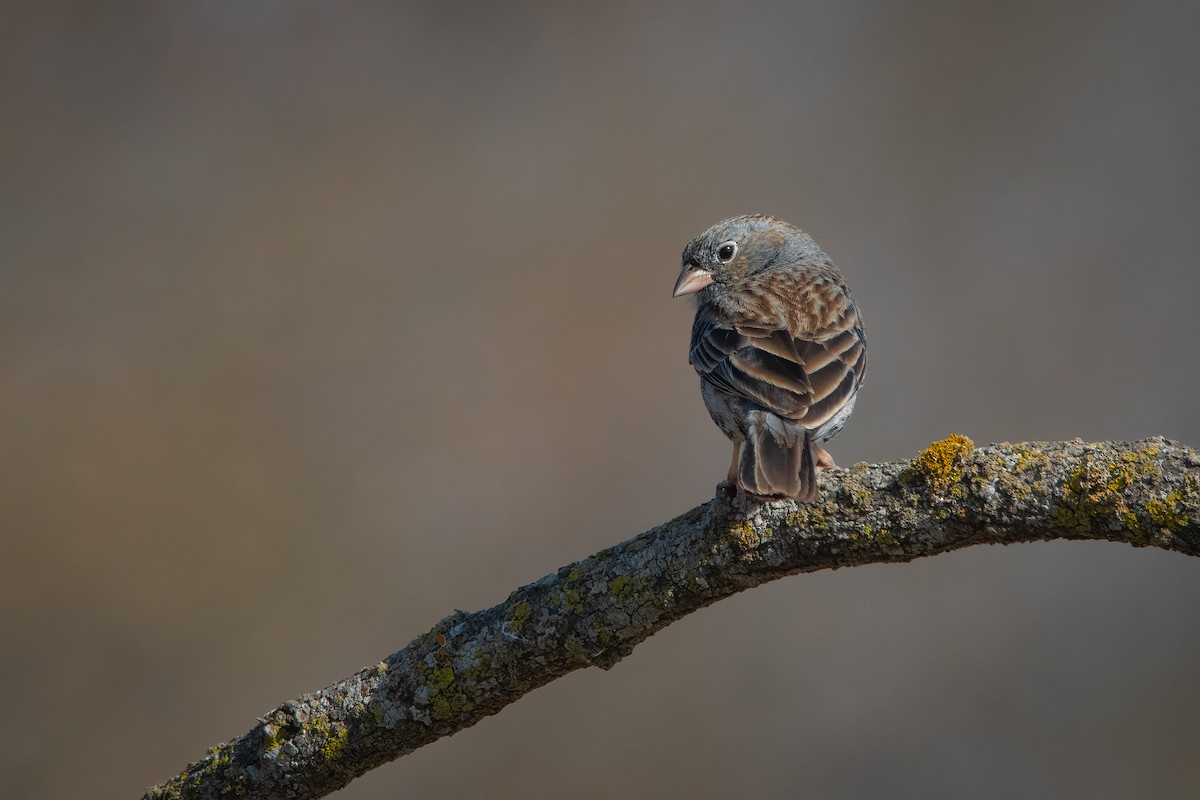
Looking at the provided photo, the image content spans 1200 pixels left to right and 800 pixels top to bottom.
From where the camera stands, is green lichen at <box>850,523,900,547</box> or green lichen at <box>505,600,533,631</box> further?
green lichen at <box>505,600,533,631</box>

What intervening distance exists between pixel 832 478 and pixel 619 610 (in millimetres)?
903

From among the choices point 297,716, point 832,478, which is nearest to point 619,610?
point 832,478

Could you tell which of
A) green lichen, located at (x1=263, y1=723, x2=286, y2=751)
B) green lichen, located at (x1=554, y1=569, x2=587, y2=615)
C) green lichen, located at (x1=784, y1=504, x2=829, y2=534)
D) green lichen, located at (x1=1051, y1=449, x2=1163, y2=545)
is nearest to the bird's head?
green lichen, located at (x1=554, y1=569, x2=587, y2=615)

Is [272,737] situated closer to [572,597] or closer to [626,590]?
[572,597]

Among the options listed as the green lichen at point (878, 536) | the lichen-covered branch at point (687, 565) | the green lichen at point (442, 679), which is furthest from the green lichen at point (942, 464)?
the green lichen at point (442, 679)

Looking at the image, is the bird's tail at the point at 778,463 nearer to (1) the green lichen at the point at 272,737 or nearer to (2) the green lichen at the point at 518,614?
(2) the green lichen at the point at 518,614

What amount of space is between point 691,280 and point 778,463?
3034 millimetres

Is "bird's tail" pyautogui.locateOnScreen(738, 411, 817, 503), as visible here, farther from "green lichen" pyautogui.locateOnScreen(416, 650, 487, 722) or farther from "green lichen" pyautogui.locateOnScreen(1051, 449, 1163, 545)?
"green lichen" pyautogui.locateOnScreen(416, 650, 487, 722)

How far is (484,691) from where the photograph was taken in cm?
402

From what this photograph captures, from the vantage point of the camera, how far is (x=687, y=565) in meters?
3.79

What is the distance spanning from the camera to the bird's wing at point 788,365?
4629mm

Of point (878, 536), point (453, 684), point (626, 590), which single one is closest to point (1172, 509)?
point (878, 536)

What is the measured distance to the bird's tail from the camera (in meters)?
3.61

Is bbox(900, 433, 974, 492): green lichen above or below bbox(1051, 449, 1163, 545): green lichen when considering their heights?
above
